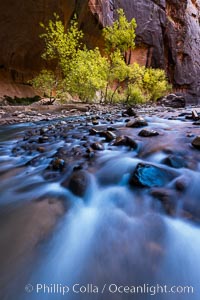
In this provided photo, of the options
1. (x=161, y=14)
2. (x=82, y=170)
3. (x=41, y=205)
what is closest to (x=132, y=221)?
(x=41, y=205)

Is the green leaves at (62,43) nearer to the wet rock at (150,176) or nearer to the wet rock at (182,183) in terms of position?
the wet rock at (150,176)

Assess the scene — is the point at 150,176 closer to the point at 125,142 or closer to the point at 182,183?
the point at 182,183

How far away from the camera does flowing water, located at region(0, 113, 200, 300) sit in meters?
0.96

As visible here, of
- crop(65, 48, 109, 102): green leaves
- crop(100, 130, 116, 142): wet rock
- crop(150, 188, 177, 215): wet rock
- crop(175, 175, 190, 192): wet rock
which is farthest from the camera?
crop(65, 48, 109, 102): green leaves

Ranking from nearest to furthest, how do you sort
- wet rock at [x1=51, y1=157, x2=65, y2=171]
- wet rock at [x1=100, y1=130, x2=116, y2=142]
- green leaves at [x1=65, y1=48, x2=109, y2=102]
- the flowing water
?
the flowing water < wet rock at [x1=51, y1=157, x2=65, y2=171] < wet rock at [x1=100, y1=130, x2=116, y2=142] < green leaves at [x1=65, y1=48, x2=109, y2=102]

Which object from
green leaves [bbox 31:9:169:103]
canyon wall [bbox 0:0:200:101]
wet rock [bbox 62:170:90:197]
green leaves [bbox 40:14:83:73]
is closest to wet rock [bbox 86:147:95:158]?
wet rock [bbox 62:170:90:197]

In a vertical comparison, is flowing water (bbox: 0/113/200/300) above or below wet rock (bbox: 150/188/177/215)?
below

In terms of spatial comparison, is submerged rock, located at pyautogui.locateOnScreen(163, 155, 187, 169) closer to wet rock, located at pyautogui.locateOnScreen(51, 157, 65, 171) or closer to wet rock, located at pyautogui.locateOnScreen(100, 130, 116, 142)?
wet rock, located at pyautogui.locateOnScreen(51, 157, 65, 171)

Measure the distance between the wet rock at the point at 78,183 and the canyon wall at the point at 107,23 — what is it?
11683mm

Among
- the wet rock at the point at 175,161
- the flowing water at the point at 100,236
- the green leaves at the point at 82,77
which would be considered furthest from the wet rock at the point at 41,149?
the green leaves at the point at 82,77

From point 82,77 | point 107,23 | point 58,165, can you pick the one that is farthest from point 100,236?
point 107,23

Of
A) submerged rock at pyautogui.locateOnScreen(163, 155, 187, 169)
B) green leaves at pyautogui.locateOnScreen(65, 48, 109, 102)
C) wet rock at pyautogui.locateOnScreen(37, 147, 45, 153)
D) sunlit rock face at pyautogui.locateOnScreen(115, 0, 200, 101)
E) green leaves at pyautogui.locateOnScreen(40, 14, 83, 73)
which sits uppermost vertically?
sunlit rock face at pyautogui.locateOnScreen(115, 0, 200, 101)

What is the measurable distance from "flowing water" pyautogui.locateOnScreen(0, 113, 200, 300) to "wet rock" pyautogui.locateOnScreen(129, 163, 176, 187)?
47mm

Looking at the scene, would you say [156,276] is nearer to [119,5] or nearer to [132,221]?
[132,221]
